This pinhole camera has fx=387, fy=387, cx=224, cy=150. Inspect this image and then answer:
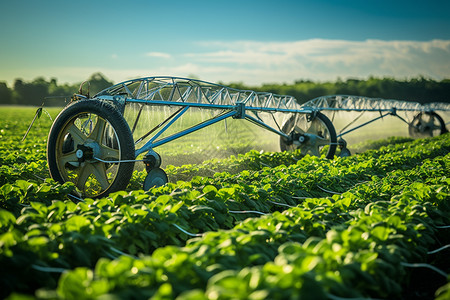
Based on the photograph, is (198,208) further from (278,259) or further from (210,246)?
(278,259)

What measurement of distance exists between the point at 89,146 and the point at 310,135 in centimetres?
564

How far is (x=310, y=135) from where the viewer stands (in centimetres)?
906

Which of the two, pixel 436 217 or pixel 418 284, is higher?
pixel 436 217

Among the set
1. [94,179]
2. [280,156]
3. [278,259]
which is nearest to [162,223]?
[278,259]

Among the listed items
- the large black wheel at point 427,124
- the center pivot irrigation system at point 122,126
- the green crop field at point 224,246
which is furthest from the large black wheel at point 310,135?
the large black wheel at point 427,124

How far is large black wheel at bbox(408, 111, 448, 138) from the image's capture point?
17.0 m

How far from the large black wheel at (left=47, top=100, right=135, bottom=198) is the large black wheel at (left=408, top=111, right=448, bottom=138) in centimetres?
1545

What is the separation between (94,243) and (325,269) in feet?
4.58

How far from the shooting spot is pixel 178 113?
6023 millimetres

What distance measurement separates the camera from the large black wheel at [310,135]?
9047 mm

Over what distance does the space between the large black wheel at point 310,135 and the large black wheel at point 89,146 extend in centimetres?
530

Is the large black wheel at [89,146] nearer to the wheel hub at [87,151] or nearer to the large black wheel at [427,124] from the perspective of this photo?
the wheel hub at [87,151]

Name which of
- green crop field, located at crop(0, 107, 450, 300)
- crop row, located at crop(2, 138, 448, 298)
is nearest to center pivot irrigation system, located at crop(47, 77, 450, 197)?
green crop field, located at crop(0, 107, 450, 300)

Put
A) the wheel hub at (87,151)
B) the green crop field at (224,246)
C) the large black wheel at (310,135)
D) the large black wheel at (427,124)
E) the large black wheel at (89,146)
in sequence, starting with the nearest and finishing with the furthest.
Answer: the green crop field at (224,246) < the large black wheel at (89,146) < the wheel hub at (87,151) < the large black wheel at (310,135) < the large black wheel at (427,124)
